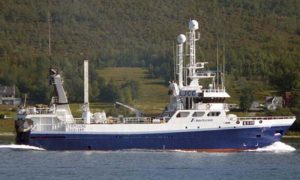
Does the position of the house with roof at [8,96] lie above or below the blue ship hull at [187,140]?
above

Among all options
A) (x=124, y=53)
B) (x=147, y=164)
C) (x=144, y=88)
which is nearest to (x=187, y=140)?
(x=147, y=164)

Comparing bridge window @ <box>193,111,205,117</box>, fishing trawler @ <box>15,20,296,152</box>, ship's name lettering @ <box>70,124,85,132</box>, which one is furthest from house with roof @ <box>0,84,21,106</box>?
bridge window @ <box>193,111,205,117</box>

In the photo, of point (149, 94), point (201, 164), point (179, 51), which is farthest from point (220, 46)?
point (201, 164)

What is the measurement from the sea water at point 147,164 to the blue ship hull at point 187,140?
2.76 ft

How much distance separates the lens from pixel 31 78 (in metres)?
149

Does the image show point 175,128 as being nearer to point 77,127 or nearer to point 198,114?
point 198,114

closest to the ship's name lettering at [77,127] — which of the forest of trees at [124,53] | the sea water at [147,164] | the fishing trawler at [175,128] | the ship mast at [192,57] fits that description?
the fishing trawler at [175,128]

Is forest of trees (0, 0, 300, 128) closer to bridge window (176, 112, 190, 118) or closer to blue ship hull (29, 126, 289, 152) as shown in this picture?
blue ship hull (29, 126, 289, 152)

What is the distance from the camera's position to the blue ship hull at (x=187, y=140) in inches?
3430

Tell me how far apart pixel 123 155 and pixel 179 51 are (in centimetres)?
1085

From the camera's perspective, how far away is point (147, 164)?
7769cm

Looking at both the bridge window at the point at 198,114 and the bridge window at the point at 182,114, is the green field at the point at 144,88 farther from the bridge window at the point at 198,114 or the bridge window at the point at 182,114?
the bridge window at the point at 198,114

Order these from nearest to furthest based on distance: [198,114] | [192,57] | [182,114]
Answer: [198,114]
[182,114]
[192,57]

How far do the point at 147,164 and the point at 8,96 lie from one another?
77.4 meters
